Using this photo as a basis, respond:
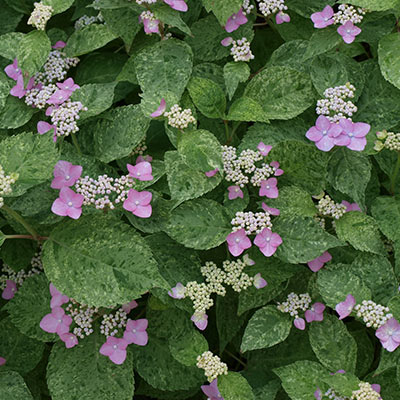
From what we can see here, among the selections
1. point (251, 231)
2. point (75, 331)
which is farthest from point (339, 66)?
point (75, 331)

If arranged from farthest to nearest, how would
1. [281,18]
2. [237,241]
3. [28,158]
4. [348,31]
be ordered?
[281,18] < [348,31] < [237,241] < [28,158]

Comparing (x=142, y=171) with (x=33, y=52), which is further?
(x=33, y=52)

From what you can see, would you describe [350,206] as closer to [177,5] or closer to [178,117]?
[178,117]

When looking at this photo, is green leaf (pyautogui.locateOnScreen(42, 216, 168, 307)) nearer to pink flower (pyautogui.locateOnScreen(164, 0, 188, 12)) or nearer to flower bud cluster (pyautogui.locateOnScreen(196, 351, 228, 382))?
flower bud cluster (pyautogui.locateOnScreen(196, 351, 228, 382))

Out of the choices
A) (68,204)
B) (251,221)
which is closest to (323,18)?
(251,221)

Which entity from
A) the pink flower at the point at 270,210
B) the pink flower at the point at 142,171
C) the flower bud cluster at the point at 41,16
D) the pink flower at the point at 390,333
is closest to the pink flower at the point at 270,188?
the pink flower at the point at 270,210
